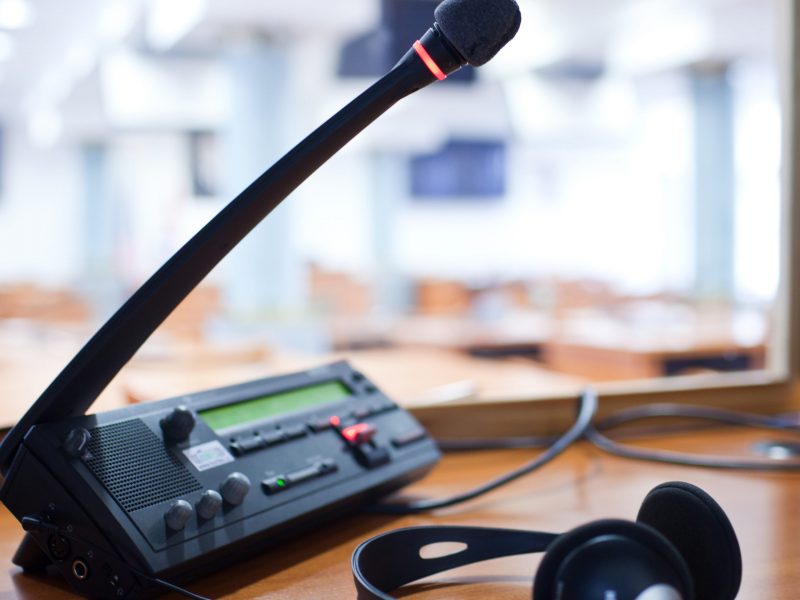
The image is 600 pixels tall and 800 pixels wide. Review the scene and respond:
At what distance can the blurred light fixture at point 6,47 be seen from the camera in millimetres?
6655

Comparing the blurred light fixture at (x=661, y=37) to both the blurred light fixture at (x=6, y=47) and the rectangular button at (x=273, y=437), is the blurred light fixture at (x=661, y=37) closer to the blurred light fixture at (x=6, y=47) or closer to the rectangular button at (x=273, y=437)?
the blurred light fixture at (x=6, y=47)

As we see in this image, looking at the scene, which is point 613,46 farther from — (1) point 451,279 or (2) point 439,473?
(2) point 439,473

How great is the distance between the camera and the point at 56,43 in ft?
22.9

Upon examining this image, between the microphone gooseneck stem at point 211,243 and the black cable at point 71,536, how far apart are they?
Answer: 0.04 m

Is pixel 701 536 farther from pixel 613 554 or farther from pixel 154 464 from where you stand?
pixel 154 464

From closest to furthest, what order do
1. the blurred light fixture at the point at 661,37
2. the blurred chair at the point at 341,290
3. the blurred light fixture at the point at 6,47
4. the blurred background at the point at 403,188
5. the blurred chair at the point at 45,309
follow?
the blurred background at the point at 403,188 < the blurred chair at the point at 45,309 < the blurred light fixture at the point at 661,37 < the blurred light fixture at the point at 6,47 < the blurred chair at the point at 341,290

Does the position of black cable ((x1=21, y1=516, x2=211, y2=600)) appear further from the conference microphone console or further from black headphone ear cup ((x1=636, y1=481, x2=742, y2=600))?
black headphone ear cup ((x1=636, y1=481, x2=742, y2=600))

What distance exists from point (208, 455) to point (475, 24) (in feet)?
0.99

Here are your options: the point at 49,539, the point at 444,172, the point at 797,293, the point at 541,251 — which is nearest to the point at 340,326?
the point at 797,293

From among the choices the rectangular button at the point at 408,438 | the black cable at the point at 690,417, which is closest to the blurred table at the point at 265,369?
the black cable at the point at 690,417

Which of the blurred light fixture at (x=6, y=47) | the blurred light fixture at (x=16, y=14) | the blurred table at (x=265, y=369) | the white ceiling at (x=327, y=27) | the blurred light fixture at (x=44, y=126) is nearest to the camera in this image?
the blurred table at (x=265, y=369)

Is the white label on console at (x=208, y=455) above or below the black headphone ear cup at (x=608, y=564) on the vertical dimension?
above

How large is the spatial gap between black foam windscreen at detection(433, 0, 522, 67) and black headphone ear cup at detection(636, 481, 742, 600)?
0.85 feet

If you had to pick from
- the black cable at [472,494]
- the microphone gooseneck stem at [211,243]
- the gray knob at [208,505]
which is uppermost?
the microphone gooseneck stem at [211,243]
